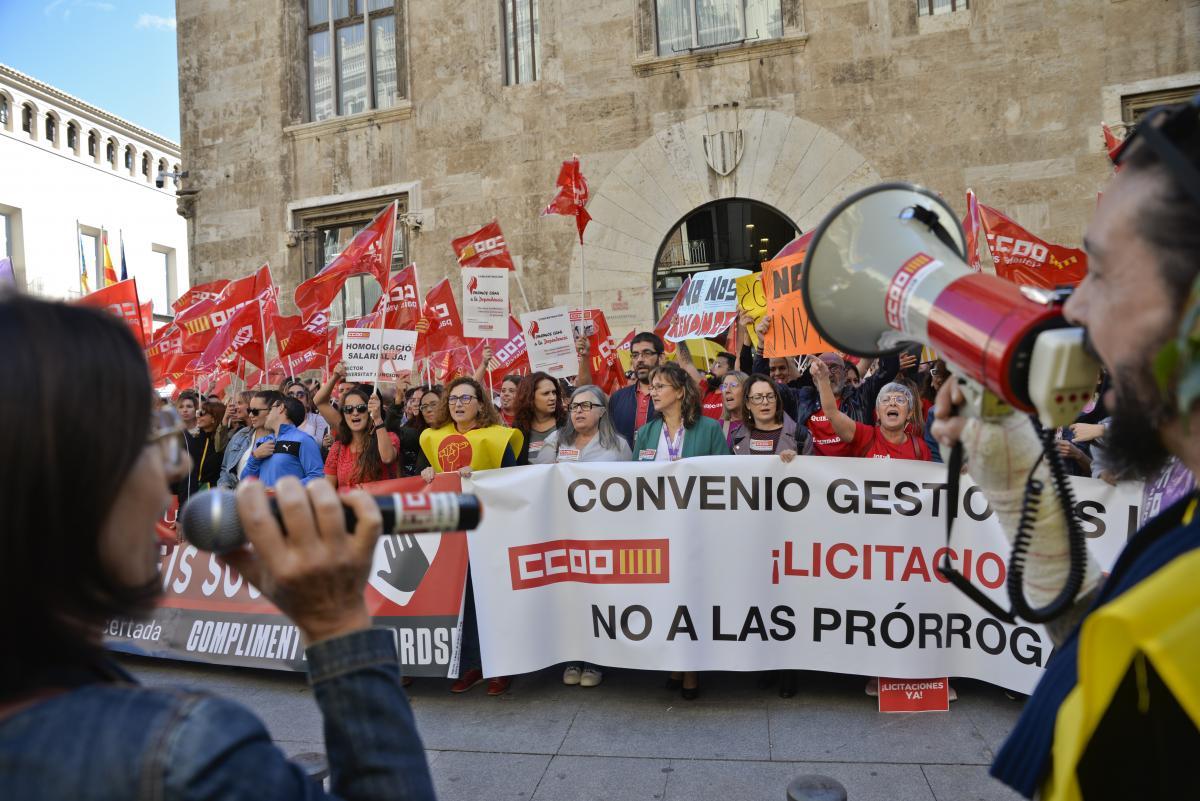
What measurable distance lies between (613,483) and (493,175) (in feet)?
29.5

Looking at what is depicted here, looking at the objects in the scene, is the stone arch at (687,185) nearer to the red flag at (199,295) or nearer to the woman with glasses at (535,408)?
the red flag at (199,295)

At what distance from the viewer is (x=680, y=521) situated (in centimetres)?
476

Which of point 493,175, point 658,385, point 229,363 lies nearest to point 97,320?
point 658,385

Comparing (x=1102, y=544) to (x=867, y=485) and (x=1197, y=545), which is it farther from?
(x=1197, y=545)

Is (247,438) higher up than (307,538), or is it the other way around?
(307,538)

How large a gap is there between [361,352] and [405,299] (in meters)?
1.92

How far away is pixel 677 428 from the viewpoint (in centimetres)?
534

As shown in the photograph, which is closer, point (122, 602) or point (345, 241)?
point (122, 602)

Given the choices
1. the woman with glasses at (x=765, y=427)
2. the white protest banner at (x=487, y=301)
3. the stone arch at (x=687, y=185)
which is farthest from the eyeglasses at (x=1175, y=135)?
the stone arch at (x=687, y=185)

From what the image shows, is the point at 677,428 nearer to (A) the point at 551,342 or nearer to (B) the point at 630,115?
(A) the point at 551,342

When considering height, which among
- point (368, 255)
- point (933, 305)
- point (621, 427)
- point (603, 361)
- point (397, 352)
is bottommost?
point (621, 427)

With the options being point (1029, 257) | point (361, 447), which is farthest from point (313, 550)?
point (1029, 257)

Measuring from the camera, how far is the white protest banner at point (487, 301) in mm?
8414

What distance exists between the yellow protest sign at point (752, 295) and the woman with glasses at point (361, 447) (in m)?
3.59
